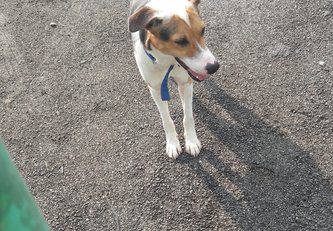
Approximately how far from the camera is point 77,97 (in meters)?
5.40

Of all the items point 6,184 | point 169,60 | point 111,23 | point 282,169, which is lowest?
point 282,169

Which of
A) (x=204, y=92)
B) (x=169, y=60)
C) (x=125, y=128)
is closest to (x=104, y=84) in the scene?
(x=125, y=128)

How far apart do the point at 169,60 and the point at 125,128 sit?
1.36 metres

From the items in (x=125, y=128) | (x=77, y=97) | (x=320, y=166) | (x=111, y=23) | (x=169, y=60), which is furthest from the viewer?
(x=111, y=23)

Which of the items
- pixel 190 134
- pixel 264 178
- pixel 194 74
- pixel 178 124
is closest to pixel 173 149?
pixel 190 134

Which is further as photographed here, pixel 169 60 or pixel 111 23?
pixel 111 23

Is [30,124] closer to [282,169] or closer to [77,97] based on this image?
[77,97]

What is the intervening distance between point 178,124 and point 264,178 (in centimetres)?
113

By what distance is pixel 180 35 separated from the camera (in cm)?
356

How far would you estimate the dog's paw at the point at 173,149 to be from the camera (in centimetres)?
461

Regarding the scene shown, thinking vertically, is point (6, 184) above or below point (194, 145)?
above

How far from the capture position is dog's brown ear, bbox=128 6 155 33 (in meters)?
3.58

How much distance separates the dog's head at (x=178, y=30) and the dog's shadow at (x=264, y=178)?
1160 mm

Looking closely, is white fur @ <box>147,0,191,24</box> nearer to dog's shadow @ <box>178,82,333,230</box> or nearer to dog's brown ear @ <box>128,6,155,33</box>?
dog's brown ear @ <box>128,6,155,33</box>
